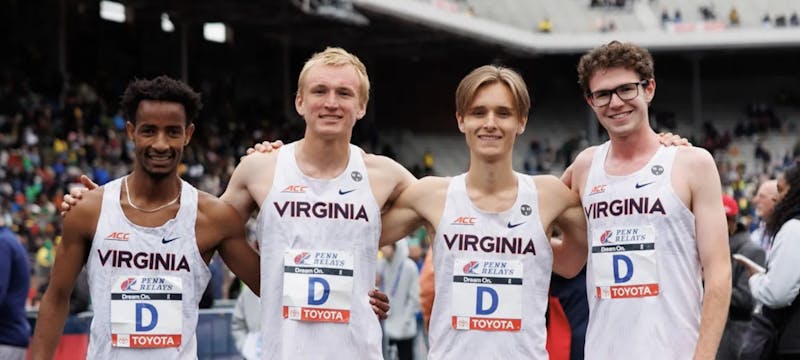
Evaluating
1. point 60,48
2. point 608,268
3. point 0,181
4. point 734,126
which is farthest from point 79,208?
point 734,126

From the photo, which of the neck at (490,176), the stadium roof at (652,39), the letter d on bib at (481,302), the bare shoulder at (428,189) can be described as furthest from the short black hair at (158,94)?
the stadium roof at (652,39)

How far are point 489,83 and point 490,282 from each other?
0.85 metres

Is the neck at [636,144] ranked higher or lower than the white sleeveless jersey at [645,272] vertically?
higher

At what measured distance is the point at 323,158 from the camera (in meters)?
5.71

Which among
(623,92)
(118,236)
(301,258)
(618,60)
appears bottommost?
(301,258)

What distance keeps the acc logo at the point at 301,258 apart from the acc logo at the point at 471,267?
668mm

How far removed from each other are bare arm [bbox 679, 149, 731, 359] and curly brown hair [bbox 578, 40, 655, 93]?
418 millimetres

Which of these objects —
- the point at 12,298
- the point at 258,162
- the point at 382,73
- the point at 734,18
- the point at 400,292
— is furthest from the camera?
the point at 382,73

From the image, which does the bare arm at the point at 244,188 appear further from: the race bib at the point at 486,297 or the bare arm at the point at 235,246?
the race bib at the point at 486,297

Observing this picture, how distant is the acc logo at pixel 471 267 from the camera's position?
17.8 feet

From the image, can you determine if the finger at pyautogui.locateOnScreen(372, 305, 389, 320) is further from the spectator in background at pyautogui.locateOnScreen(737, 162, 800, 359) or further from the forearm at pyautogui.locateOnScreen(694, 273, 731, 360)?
the spectator in background at pyautogui.locateOnScreen(737, 162, 800, 359)

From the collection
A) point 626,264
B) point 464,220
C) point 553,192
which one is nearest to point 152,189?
point 464,220

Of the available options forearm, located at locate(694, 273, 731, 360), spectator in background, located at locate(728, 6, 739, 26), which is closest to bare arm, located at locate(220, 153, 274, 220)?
forearm, located at locate(694, 273, 731, 360)

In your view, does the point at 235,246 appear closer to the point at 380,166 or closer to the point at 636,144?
the point at 380,166
